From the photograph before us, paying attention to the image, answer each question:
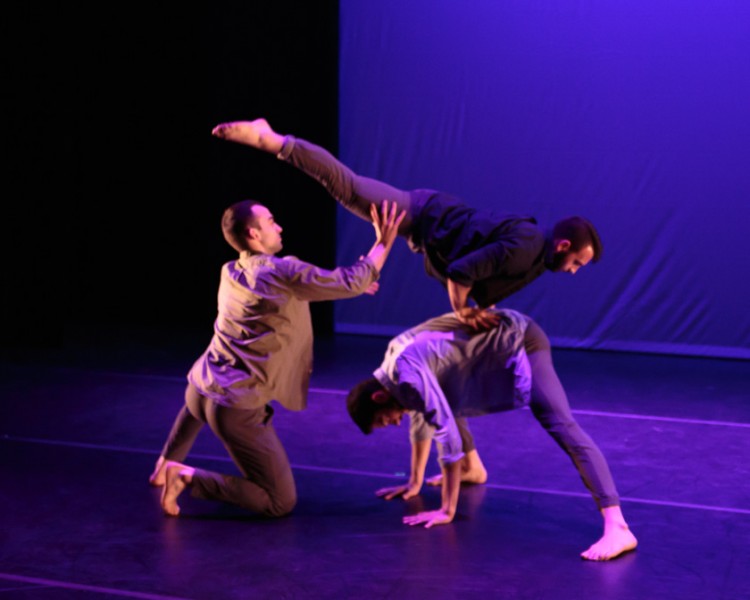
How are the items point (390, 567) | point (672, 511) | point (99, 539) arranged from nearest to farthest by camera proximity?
point (390, 567) → point (99, 539) → point (672, 511)

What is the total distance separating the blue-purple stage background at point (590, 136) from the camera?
21.9 ft

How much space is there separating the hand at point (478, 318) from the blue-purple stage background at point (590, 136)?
3265 millimetres

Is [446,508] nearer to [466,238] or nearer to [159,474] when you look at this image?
[466,238]

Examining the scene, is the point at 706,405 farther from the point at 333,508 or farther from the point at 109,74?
the point at 109,74

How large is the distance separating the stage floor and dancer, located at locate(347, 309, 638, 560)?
0.16 meters

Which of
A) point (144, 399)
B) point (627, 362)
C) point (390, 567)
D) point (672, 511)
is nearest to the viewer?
point (390, 567)

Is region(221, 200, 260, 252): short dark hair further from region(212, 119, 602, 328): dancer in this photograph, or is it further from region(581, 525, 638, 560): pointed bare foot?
region(581, 525, 638, 560): pointed bare foot

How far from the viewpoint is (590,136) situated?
6.89 metres

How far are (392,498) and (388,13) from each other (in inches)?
156

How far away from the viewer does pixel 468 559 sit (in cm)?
352

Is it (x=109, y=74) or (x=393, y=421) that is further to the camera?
(x=109, y=74)

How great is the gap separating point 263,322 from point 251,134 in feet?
2.32

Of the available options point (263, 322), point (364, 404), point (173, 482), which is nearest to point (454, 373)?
point (364, 404)

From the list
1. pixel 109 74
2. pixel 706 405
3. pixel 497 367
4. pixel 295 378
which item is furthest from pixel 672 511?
pixel 109 74
